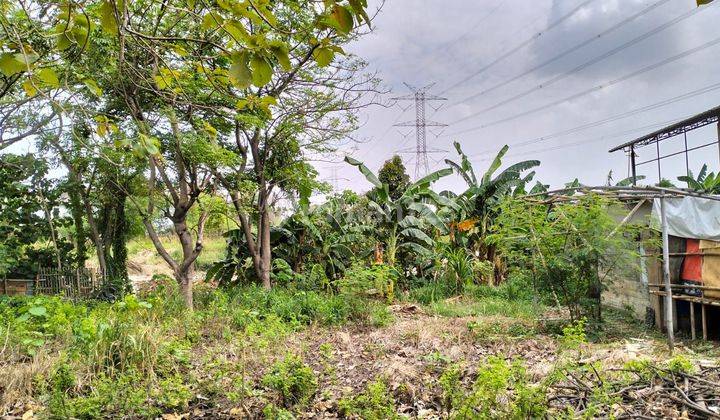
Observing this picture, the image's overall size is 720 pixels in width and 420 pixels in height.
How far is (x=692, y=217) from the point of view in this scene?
23.6 feet

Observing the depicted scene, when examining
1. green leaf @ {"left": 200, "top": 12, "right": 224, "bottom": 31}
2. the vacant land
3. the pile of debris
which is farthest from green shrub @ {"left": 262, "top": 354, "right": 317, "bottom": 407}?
green leaf @ {"left": 200, "top": 12, "right": 224, "bottom": 31}

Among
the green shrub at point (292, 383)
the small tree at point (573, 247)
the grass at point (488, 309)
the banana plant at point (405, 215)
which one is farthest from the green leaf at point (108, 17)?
the banana plant at point (405, 215)

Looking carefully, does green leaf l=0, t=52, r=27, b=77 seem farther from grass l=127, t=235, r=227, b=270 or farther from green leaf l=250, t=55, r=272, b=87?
grass l=127, t=235, r=227, b=270

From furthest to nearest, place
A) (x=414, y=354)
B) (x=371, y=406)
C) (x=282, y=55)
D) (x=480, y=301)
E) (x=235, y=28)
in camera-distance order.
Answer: (x=480, y=301)
(x=414, y=354)
(x=371, y=406)
(x=235, y=28)
(x=282, y=55)

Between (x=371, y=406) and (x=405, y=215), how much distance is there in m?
8.51

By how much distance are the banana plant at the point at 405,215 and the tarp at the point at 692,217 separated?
5.10 meters

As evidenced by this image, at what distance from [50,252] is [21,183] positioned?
1.63 meters

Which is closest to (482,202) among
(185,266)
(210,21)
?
(185,266)

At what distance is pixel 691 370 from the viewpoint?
4172 millimetres

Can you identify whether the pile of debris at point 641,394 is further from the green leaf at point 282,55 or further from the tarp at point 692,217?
the tarp at point 692,217

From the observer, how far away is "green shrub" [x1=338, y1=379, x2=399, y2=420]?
3354 millimetres

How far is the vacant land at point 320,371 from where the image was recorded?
3.52m

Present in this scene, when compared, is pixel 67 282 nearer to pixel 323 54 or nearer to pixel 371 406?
pixel 371 406

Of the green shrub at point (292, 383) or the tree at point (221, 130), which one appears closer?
the green shrub at point (292, 383)
